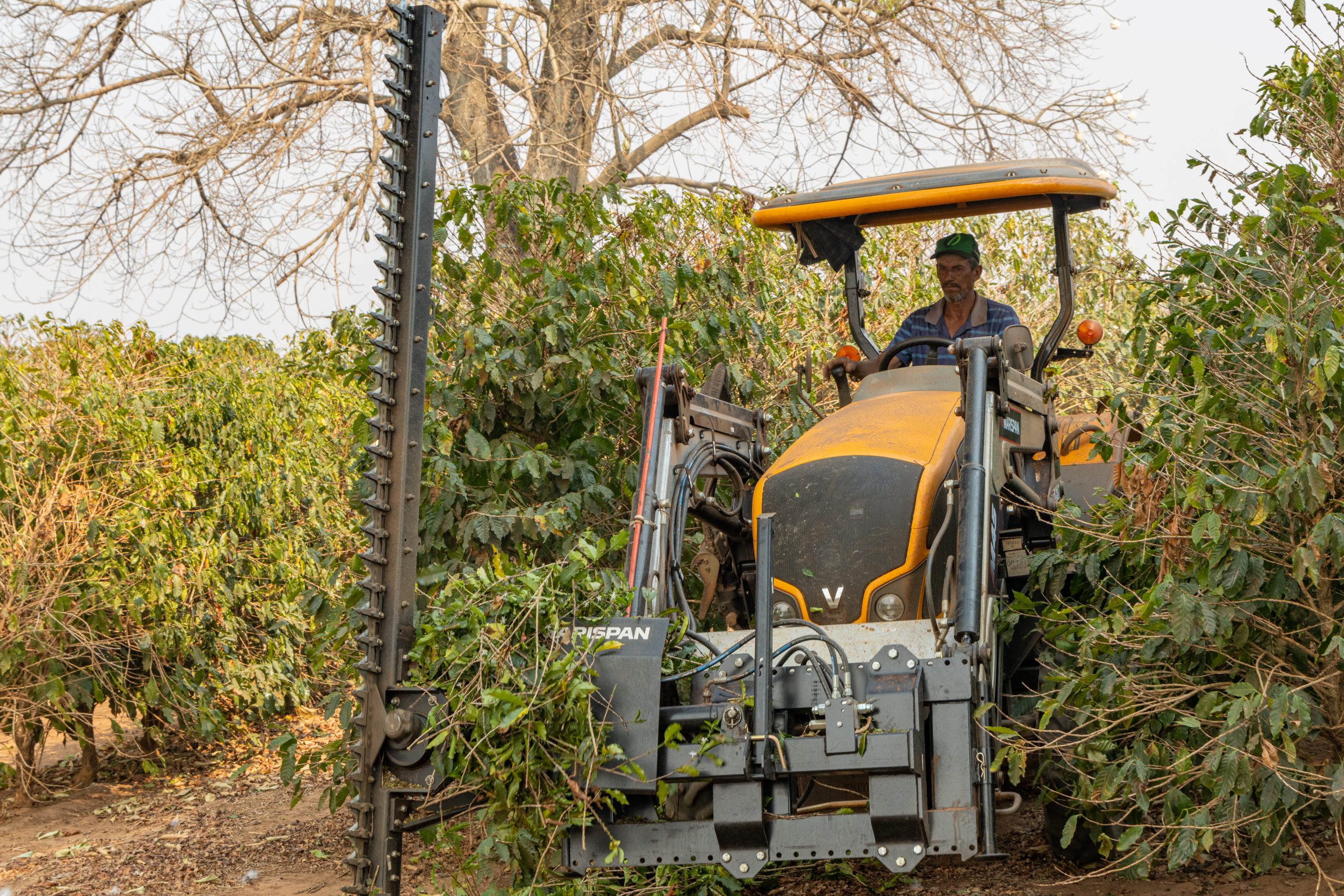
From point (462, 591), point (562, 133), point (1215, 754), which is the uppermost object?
point (562, 133)

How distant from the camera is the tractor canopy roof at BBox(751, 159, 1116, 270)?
5430mm

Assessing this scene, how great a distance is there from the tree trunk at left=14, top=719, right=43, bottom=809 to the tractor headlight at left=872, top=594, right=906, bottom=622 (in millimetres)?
4686

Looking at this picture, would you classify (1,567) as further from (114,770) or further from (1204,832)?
(1204,832)

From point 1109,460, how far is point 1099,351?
19.7 ft

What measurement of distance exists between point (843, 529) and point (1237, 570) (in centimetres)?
133

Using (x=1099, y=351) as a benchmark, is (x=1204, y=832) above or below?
below

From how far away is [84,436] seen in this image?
7.37 meters

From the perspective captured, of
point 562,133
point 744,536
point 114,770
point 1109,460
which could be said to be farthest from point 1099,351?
point 114,770

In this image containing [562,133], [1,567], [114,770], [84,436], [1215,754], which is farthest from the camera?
[562,133]

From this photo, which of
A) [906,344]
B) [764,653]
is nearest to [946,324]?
[906,344]

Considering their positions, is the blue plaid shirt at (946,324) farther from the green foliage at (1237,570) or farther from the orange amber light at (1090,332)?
the green foliage at (1237,570)

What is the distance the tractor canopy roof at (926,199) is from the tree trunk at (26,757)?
4654mm

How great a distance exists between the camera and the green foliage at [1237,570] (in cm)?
409

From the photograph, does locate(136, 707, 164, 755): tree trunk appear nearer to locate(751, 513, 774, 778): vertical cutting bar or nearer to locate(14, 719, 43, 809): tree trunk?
locate(14, 719, 43, 809): tree trunk
